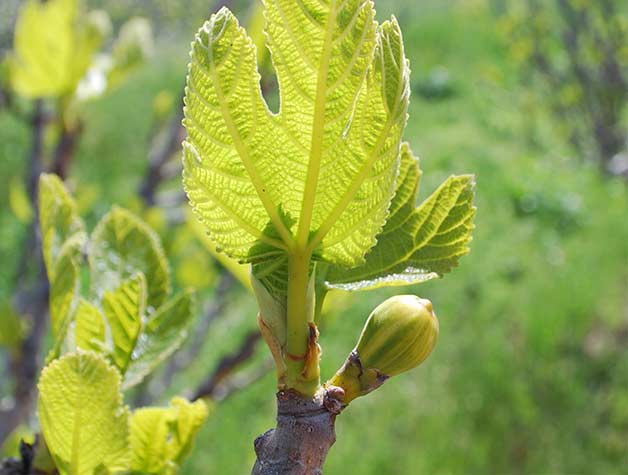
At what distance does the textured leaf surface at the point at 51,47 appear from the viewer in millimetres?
1208

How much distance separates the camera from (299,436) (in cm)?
46

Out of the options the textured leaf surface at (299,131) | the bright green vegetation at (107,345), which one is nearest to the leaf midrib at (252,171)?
the textured leaf surface at (299,131)

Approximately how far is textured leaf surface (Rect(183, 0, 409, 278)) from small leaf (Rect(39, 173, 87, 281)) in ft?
0.55

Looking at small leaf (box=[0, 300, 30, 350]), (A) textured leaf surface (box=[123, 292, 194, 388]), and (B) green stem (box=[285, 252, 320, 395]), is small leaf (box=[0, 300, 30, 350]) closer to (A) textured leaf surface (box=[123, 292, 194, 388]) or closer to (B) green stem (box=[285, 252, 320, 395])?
(A) textured leaf surface (box=[123, 292, 194, 388])

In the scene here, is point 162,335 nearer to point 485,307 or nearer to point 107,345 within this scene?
point 107,345

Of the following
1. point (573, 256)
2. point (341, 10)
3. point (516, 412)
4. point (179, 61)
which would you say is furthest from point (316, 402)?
point (179, 61)

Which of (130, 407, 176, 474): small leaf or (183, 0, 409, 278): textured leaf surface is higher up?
(183, 0, 409, 278): textured leaf surface

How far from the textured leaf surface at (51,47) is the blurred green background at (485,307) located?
0.36 m

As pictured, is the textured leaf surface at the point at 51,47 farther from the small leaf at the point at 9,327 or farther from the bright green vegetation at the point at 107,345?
the bright green vegetation at the point at 107,345

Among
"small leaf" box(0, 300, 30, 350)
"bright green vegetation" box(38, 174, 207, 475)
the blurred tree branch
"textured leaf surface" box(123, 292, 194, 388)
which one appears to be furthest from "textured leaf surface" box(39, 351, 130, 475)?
the blurred tree branch

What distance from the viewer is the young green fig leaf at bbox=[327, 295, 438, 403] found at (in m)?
0.48

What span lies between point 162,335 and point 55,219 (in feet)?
0.42

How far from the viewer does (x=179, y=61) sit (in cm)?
793

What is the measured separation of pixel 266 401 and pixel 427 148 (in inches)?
127
